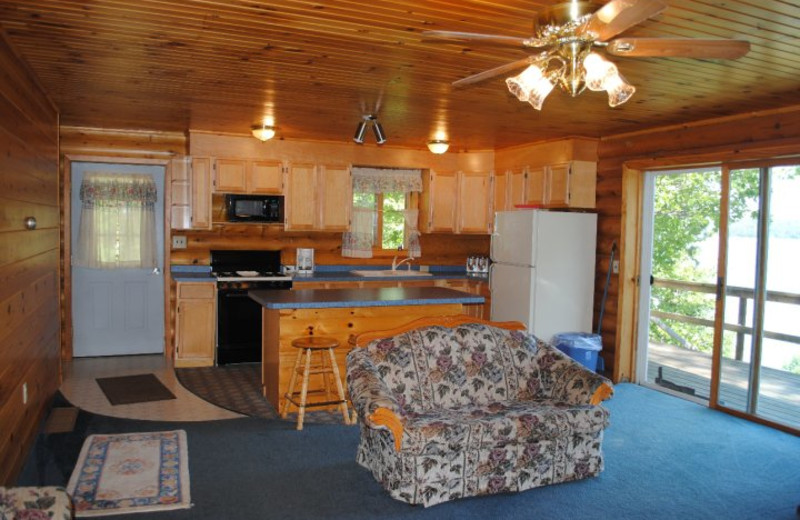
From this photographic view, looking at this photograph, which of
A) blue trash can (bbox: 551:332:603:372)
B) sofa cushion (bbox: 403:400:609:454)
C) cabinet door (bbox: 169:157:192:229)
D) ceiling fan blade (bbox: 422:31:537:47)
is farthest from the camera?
cabinet door (bbox: 169:157:192:229)

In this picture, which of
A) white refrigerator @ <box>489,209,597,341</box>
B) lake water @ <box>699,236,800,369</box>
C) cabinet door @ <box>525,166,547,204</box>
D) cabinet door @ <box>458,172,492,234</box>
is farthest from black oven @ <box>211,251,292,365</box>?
lake water @ <box>699,236,800,369</box>

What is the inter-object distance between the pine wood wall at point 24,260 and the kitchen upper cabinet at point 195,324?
4.24 ft

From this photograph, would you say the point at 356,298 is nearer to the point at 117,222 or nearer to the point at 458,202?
the point at 458,202

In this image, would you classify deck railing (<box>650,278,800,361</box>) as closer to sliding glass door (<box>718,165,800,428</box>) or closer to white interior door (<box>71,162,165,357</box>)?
sliding glass door (<box>718,165,800,428</box>)

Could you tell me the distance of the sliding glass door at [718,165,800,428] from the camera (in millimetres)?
4652

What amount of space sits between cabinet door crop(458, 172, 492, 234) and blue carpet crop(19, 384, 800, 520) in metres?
3.15

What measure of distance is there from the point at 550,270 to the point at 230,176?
3.36 meters

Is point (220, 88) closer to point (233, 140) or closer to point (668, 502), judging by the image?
point (233, 140)

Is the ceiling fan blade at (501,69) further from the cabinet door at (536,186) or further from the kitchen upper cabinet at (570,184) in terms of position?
the cabinet door at (536,186)

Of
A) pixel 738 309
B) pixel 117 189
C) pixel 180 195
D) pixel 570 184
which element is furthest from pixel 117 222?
pixel 738 309

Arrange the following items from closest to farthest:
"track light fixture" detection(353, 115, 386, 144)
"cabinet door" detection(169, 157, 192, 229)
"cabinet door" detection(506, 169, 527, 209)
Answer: "track light fixture" detection(353, 115, 386, 144) → "cabinet door" detection(169, 157, 192, 229) → "cabinet door" detection(506, 169, 527, 209)

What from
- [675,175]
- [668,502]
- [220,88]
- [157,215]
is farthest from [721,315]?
[157,215]

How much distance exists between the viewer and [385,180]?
7.36m

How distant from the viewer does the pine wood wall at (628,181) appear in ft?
16.6
